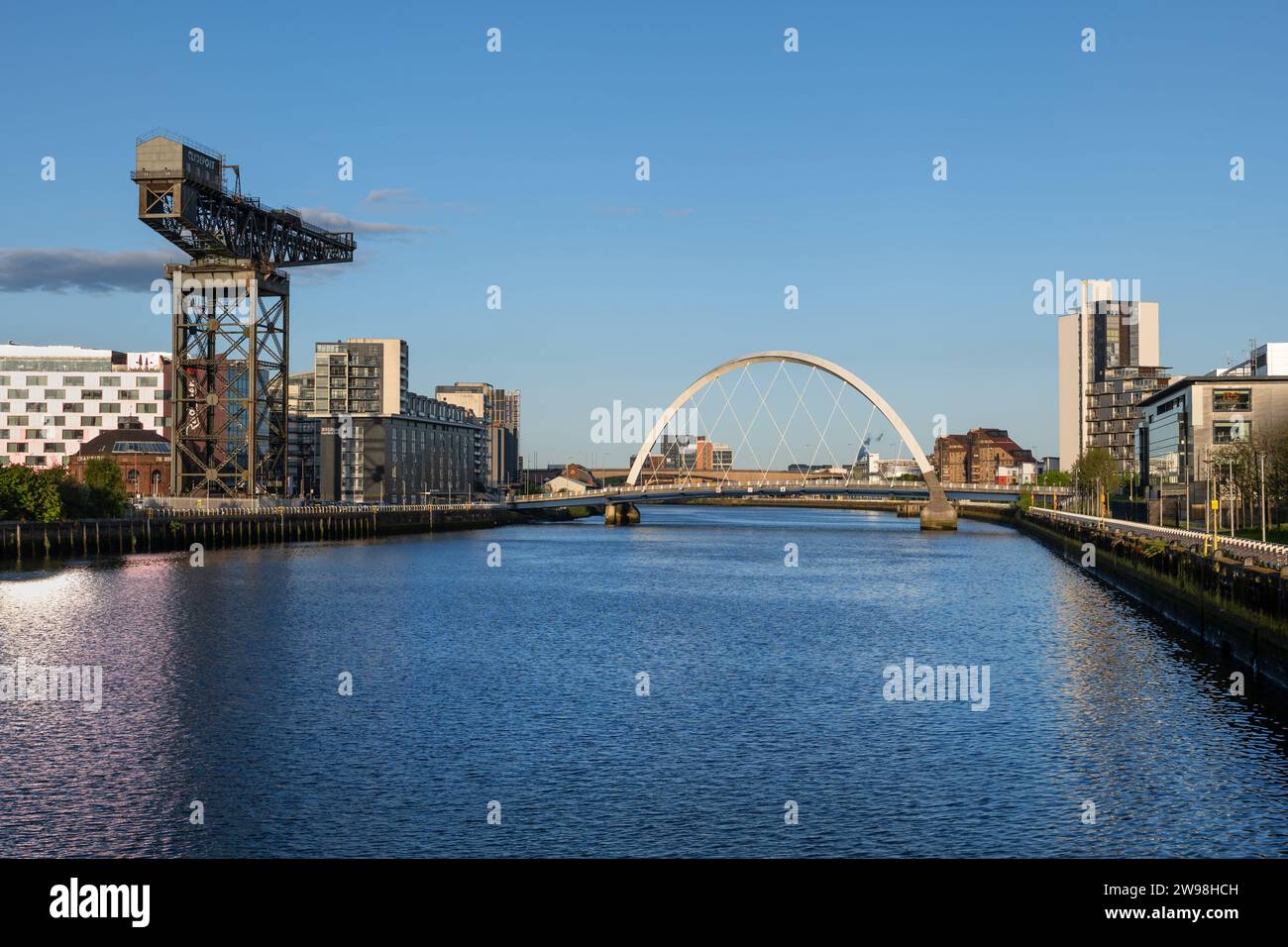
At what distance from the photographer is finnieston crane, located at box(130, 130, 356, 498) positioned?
319 feet

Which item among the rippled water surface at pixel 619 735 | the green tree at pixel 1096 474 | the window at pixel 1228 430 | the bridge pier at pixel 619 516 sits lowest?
the rippled water surface at pixel 619 735

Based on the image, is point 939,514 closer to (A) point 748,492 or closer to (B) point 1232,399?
(A) point 748,492

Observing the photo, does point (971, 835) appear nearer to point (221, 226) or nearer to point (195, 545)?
point (195, 545)

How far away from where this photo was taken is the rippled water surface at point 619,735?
21.4 meters

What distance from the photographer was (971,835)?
21.1 m

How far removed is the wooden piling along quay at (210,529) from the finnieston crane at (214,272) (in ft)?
13.2

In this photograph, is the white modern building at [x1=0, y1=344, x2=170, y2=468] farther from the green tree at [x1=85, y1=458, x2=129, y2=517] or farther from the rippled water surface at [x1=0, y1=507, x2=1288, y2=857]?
the rippled water surface at [x1=0, y1=507, x2=1288, y2=857]

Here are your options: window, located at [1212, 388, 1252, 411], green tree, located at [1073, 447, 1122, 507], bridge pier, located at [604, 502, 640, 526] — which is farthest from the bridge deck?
window, located at [1212, 388, 1252, 411]

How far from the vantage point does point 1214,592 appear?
144 feet

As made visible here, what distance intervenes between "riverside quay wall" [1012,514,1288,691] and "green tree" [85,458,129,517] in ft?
248

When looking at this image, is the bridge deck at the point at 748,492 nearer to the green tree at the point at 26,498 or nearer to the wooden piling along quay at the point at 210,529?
the wooden piling along quay at the point at 210,529

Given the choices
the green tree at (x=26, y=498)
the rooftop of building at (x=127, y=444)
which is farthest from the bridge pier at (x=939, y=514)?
the green tree at (x=26, y=498)

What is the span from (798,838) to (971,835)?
295 cm
